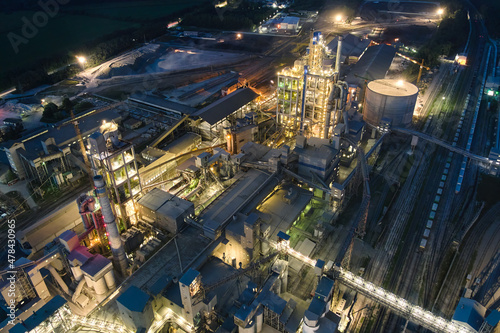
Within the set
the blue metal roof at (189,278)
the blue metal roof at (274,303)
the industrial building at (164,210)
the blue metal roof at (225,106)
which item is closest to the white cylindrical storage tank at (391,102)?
the blue metal roof at (225,106)

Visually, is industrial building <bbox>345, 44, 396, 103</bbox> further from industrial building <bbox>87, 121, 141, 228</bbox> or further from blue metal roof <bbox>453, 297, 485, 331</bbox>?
blue metal roof <bbox>453, 297, 485, 331</bbox>

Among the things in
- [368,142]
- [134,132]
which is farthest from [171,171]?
[368,142]

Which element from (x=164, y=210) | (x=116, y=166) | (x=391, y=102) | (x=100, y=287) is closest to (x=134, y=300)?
(x=100, y=287)

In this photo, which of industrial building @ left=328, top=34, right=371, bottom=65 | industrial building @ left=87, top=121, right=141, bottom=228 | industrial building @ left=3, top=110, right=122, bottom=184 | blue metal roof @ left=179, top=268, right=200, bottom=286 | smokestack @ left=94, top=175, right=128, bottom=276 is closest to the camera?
blue metal roof @ left=179, top=268, right=200, bottom=286

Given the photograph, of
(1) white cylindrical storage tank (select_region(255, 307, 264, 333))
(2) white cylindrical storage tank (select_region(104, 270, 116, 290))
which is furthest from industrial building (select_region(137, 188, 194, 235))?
(1) white cylindrical storage tank (select_region(255, 307, 264, 333))

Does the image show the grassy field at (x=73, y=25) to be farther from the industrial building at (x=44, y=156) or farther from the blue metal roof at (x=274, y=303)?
the blue metal roof at (x=274, y=303)

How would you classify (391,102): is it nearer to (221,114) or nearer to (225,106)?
(225,106)
